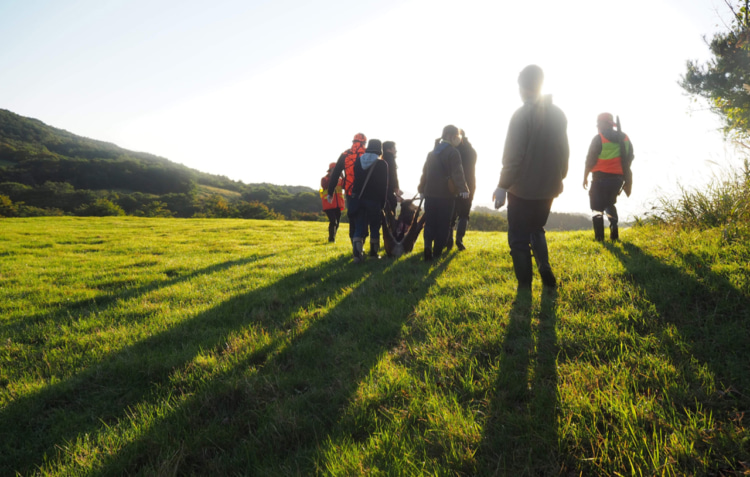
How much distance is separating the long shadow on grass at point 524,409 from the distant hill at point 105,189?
55.1m

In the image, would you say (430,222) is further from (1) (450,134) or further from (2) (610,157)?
(2) (610,157)

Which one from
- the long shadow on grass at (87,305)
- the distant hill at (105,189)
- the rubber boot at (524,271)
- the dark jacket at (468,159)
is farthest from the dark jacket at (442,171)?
the distant hill at (105,189)

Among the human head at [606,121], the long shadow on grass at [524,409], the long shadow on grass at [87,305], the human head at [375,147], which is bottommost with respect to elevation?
the long shadow on grass at [87,305]

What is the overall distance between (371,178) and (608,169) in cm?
456

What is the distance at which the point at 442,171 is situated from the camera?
618 centimetres

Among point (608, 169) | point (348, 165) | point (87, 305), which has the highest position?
point (608, 169)

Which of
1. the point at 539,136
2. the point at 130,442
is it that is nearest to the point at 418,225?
the point at 539,136

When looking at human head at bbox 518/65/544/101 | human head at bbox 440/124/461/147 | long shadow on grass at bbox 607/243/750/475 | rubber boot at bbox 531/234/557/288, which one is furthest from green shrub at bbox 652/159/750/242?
human head at bbox 440/124/461/147

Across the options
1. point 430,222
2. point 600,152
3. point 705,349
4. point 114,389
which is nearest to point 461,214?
point 430,222

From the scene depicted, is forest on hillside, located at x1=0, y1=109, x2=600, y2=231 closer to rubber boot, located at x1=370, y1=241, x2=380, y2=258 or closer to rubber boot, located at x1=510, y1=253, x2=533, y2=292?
rubber boot, located at x1=370, y1=241, x2=380, y2=258

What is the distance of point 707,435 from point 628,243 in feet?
15.5

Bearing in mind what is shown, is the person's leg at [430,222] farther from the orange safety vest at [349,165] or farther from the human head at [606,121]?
the human head at [606,121]

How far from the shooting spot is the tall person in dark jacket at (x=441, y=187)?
6055 millimetres

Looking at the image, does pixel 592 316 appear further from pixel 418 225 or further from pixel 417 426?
pixel 418 225
